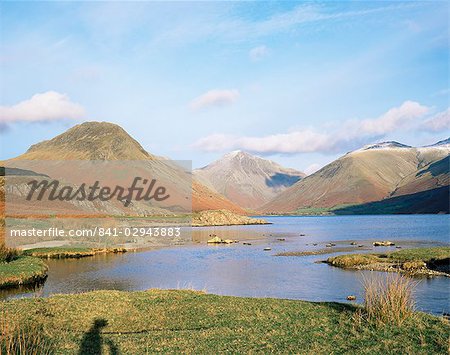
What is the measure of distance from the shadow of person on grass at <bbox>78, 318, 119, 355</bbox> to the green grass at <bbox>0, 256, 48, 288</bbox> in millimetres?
23921

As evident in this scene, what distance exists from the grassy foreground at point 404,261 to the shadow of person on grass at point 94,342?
39.6m

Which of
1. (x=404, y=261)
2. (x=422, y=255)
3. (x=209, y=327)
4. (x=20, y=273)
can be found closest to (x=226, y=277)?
(x=20, y=273)

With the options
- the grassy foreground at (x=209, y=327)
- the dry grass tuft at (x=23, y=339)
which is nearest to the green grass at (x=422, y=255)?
the grassy foreground at (x=209, y=327)

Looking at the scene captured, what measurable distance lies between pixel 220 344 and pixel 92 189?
184423 millimetres

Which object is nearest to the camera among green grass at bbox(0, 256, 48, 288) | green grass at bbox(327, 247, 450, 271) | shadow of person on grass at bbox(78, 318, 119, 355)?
shadow of person on grass at bbox(78, 318, 119, 355)

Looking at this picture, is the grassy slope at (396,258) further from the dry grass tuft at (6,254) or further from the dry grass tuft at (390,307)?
the dry grass tuft at (6,254)

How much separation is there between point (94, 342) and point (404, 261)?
48.9 meters

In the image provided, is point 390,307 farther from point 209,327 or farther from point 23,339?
point 23,339

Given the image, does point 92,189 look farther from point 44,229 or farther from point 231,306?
point 231,306

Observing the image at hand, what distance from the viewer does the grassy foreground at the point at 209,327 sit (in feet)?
54.9

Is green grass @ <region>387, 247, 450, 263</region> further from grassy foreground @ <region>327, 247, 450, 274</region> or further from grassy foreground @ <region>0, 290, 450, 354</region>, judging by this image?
grassy foreground @ <region>0, 290, 450, 354</region>

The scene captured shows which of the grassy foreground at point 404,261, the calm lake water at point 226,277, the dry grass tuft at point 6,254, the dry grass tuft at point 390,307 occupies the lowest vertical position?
the calm lake water at point 226,277

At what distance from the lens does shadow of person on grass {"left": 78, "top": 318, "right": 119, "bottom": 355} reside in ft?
54.1

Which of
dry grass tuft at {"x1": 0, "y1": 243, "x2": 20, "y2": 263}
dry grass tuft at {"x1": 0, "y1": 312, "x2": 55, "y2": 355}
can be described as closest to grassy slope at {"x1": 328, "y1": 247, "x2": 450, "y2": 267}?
dry grass tuft at {"x1": 0, "y1": 243, "x2": 20, "y2": 263}
